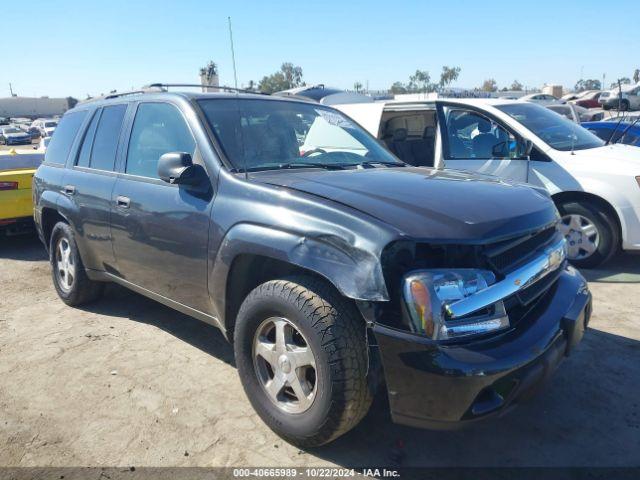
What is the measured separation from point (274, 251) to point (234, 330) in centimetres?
64

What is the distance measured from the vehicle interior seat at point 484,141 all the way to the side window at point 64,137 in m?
4.14

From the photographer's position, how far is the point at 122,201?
148 inches

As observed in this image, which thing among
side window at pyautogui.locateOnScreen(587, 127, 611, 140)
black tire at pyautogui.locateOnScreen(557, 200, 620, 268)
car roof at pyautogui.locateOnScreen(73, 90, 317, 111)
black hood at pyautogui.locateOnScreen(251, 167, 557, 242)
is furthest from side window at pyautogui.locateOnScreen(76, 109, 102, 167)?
side window at pyautogui.locateOnScreen(587, 127, 611, 140)

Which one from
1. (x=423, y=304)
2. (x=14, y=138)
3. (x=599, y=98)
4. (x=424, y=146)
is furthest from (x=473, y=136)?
(x=14, y=138)

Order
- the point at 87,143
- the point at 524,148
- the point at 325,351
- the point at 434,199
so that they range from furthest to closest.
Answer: the point at 524,148 < the point at 87,143 < the point at 434,199 < the point at 325,351

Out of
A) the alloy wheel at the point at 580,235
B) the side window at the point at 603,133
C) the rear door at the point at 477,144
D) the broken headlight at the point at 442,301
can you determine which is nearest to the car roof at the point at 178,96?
the broken headlight at the point at 442,301

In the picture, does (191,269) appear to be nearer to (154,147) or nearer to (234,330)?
(234,330)

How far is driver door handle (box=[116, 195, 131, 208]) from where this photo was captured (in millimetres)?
3703

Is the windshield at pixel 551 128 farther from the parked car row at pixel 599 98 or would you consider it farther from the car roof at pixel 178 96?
the car roof at pixel 178 96

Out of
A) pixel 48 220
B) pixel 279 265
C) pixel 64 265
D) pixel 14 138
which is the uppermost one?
pixel 279 265

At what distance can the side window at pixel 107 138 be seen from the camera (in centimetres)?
411

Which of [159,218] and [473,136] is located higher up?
[473,136]

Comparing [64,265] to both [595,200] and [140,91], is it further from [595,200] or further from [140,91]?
[595,200]

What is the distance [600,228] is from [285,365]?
420cm
